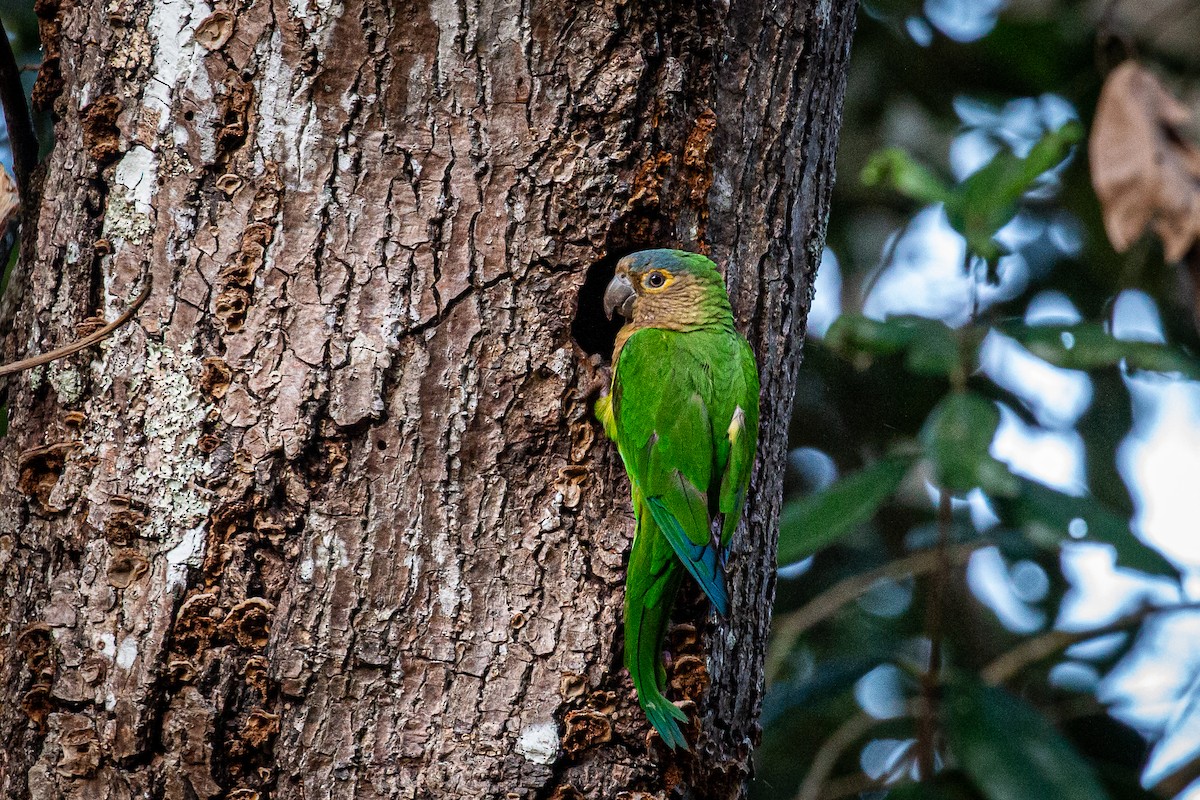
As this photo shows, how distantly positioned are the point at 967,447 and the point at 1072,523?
0.50 m

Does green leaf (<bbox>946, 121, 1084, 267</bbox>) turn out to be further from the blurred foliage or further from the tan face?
the tan face

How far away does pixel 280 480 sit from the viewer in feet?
5.85

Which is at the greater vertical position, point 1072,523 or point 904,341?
point 904,341

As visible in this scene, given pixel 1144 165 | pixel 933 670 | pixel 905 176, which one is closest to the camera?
pixel 1144 165

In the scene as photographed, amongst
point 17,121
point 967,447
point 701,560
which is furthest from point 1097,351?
point 17,121

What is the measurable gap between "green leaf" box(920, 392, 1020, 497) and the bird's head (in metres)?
1.37

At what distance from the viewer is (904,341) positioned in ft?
11.6

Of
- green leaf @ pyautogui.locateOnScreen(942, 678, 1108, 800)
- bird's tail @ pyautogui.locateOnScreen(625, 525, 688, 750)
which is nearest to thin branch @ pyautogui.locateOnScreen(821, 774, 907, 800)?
green leaf @ pyautogui.locateOnScreen(942, 678, 1108, 800)

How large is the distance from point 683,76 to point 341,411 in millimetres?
902

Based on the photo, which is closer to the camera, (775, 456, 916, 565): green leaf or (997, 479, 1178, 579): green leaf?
(997, 479, 1178, 579): green leaf

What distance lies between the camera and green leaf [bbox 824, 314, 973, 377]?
347 centimetres

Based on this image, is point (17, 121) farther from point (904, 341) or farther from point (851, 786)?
point (851, 786)

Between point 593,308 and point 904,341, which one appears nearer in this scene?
point 593,308

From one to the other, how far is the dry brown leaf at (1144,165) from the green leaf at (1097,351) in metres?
0.77
